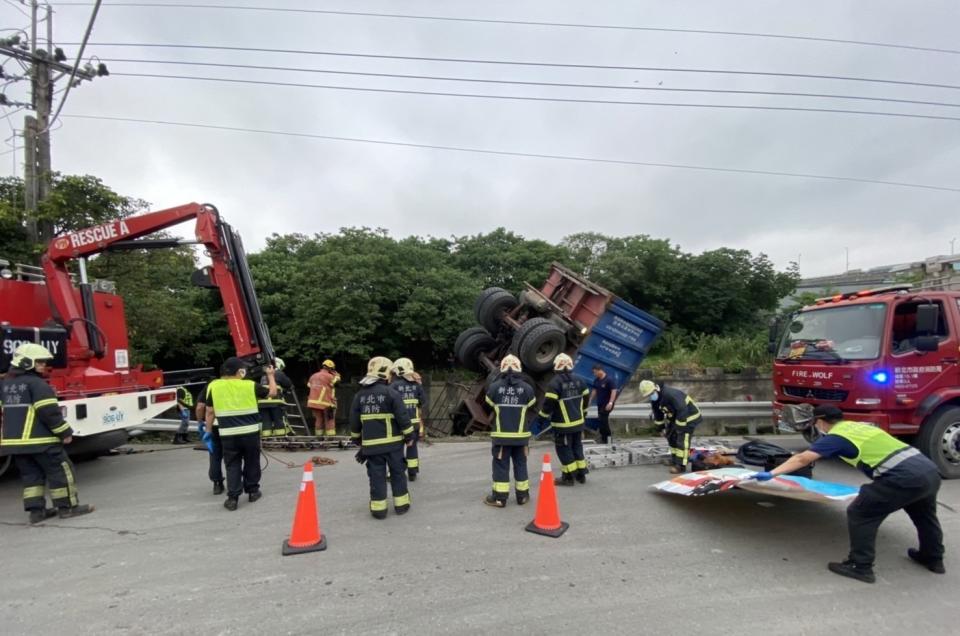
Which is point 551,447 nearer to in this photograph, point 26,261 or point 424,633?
point 424,633

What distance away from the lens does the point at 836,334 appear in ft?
21.9

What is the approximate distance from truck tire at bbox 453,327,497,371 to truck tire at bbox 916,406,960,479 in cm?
653

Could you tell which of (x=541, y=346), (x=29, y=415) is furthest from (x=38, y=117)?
(x=541, y=346)

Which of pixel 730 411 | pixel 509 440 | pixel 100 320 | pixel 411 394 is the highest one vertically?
pixel 100 320

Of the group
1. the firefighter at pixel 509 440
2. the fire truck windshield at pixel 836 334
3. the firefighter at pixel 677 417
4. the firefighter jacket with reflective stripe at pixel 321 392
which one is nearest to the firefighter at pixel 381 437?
the firefighter at pixel 509 440

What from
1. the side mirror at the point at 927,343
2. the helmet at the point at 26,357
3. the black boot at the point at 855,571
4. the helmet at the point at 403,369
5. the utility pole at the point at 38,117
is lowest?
the black boot at the point at 855,571

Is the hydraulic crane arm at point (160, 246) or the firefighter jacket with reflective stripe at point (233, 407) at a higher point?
the hydraulic crane arm at point (160, 246)

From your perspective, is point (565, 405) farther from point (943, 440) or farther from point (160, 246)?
point (160, 246)

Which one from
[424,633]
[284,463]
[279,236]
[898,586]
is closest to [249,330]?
[284,463]

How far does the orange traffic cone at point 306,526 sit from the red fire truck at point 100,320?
11.3 ft

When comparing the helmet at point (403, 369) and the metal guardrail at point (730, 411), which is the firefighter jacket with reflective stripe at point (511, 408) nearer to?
the helmet at point (403, 369)

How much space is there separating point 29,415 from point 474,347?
672 cm

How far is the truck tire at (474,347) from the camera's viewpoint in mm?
9984

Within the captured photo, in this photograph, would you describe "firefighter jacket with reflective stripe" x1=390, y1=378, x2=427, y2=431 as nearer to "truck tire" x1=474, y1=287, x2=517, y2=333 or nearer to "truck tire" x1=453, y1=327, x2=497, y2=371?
"truck tire" x1=453, y1=327, x2=497, y2=371
